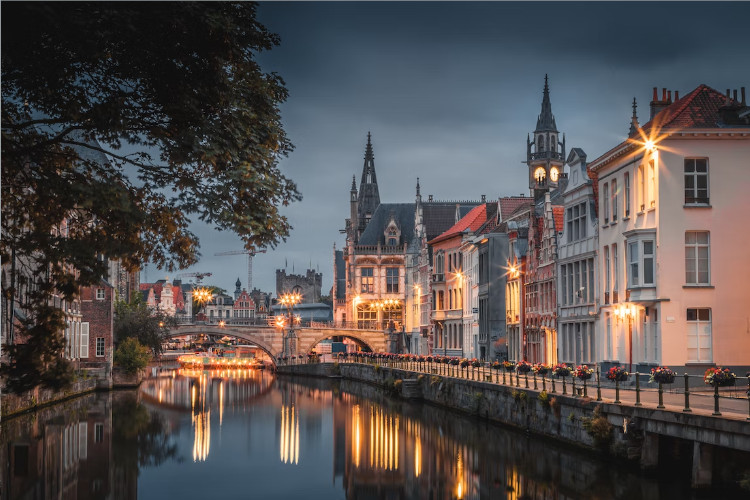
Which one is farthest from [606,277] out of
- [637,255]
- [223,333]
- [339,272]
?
[339,272]

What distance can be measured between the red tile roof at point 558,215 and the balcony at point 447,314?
2155 cm

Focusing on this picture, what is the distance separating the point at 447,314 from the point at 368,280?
36569 mm

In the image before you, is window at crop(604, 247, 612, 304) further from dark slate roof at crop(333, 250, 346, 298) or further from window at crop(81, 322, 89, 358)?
dark slate roof at crop(333, 250, 346, 298)

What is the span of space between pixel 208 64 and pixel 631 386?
22.8 m

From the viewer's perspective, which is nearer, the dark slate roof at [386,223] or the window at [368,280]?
the window at [368,280]

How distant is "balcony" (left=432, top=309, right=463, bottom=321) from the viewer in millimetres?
69750

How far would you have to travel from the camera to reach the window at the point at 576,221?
1666 inches

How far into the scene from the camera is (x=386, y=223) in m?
112

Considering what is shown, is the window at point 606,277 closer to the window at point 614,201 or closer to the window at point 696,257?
the window at point 614,201

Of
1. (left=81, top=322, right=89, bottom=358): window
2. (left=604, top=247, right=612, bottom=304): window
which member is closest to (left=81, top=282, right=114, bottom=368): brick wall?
(left=81, top=322, right=89, bottom=358): window

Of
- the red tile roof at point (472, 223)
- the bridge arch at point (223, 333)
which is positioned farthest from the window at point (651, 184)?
the bridge arch at point (223, 333)

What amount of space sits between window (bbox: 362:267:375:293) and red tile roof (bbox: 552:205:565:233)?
6035 centimetres

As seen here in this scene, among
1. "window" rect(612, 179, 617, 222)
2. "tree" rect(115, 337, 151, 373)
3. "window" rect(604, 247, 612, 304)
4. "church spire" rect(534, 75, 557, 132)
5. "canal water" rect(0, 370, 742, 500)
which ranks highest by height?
"church spire" rect(534, 75, 557, 132)

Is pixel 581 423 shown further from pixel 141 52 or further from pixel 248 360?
pixel 248 360
